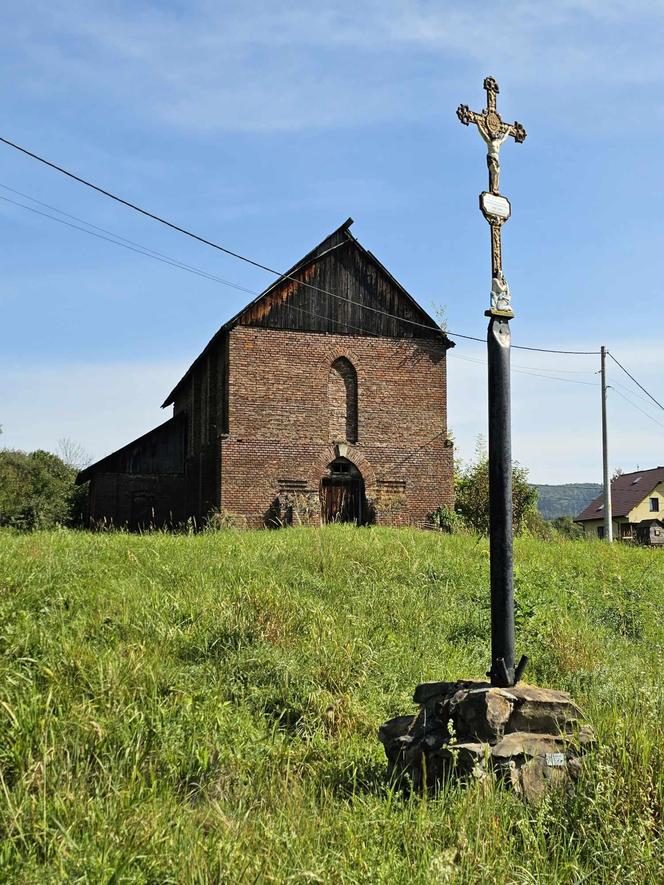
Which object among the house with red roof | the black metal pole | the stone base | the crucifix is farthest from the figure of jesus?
the house with red roof

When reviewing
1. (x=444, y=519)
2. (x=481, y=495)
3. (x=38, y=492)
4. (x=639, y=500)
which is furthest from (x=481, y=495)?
(x=639, y=500)

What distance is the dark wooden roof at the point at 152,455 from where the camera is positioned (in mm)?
27016

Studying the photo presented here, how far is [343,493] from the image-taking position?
23.5 metres

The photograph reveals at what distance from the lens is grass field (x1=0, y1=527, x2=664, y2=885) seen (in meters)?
4.22

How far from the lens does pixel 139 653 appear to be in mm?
7176

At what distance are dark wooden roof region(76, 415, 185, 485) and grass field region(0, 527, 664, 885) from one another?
1510 centimetres

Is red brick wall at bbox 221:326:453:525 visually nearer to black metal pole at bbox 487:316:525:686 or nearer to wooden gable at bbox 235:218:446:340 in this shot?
wooden gable at bbox 235:218:446:340

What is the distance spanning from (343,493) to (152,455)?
797cm

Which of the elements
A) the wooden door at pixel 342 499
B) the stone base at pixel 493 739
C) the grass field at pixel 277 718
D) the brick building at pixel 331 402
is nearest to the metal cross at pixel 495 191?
the stone base at pixel 493 739

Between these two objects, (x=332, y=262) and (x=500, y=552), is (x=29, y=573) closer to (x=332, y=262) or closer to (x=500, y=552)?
(x=500, y=552)

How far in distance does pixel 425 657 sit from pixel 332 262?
690 inches

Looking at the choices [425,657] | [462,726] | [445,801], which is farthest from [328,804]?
[425,657]

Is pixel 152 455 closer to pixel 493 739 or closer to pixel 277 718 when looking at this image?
pixel 277 718

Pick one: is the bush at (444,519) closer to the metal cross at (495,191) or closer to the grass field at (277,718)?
the grass field at (277,718)
